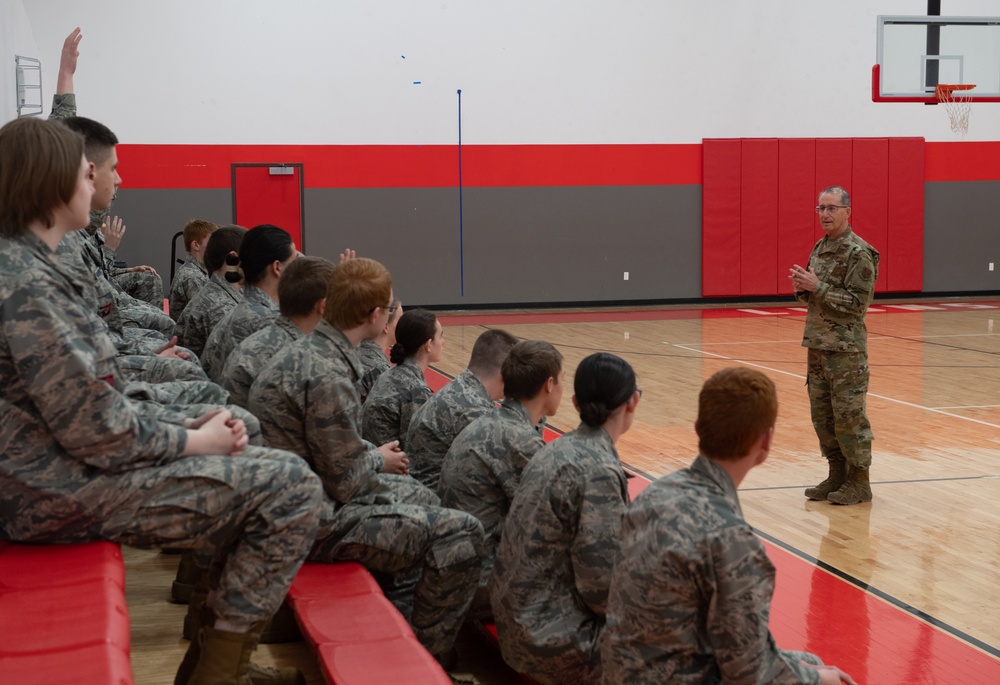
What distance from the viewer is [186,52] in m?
13.9

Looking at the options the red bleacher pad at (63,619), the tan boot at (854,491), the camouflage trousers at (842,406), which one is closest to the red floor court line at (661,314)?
the camouflage trousers at (842,406)

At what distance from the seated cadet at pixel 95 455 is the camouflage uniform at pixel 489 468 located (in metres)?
1.26

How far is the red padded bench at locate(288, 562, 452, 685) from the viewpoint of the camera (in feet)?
8.05

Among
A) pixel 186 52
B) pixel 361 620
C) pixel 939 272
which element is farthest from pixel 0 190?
pixel 939 272

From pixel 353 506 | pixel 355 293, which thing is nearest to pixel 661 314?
pixel 355 293

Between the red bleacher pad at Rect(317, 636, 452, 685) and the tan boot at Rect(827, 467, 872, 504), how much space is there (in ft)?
12.0

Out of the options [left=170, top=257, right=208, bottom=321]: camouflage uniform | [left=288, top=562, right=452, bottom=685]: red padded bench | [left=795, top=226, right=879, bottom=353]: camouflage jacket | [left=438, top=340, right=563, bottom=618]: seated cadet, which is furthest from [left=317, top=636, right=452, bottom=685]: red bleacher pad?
[left=170, top=257, right=208, bottom=321]: camouflage uniform

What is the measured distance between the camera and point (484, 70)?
14.9m

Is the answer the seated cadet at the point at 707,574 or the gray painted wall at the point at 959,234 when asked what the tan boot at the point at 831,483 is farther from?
the gray painted wall at the point at 959,234

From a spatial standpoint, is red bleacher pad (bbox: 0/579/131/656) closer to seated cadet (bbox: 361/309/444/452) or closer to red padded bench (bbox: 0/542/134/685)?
red padded bench (bbox: 0/542/134/685)

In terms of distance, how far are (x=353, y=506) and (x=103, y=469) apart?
1.17 m

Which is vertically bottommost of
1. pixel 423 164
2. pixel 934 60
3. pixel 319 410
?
pixel 319 410

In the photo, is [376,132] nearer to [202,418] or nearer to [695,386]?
[695,386]

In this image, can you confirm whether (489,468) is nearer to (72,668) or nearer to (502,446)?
(502,446)
